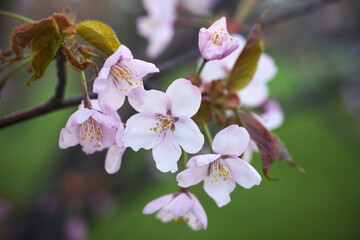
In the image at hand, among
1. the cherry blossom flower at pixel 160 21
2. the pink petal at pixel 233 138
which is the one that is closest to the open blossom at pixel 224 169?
the pink petal at pixel 233 138

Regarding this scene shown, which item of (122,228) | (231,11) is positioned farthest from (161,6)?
(122,228)

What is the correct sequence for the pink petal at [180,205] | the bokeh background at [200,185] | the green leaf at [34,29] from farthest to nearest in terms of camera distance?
the bokeh background at [200,185], the pink petal at [180,205], the green leaf at [34,29]

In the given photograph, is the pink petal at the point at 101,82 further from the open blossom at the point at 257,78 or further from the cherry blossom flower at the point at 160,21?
the cherry blossom flower at the point at 160,21

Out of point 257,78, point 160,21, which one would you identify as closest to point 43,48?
point 257,78

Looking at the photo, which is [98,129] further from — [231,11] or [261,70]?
[231,11]

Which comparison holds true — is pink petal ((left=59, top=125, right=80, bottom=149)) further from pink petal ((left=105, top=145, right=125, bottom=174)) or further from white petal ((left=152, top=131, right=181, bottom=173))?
white petal ((left=152, top=131, right=181, bottom=173))

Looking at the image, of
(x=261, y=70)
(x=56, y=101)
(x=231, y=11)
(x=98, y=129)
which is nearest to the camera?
(x=98, y=129)

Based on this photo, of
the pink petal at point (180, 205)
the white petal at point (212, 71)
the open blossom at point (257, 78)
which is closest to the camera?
the pink petal at point (180, 205)

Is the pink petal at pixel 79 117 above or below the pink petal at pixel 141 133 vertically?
above
